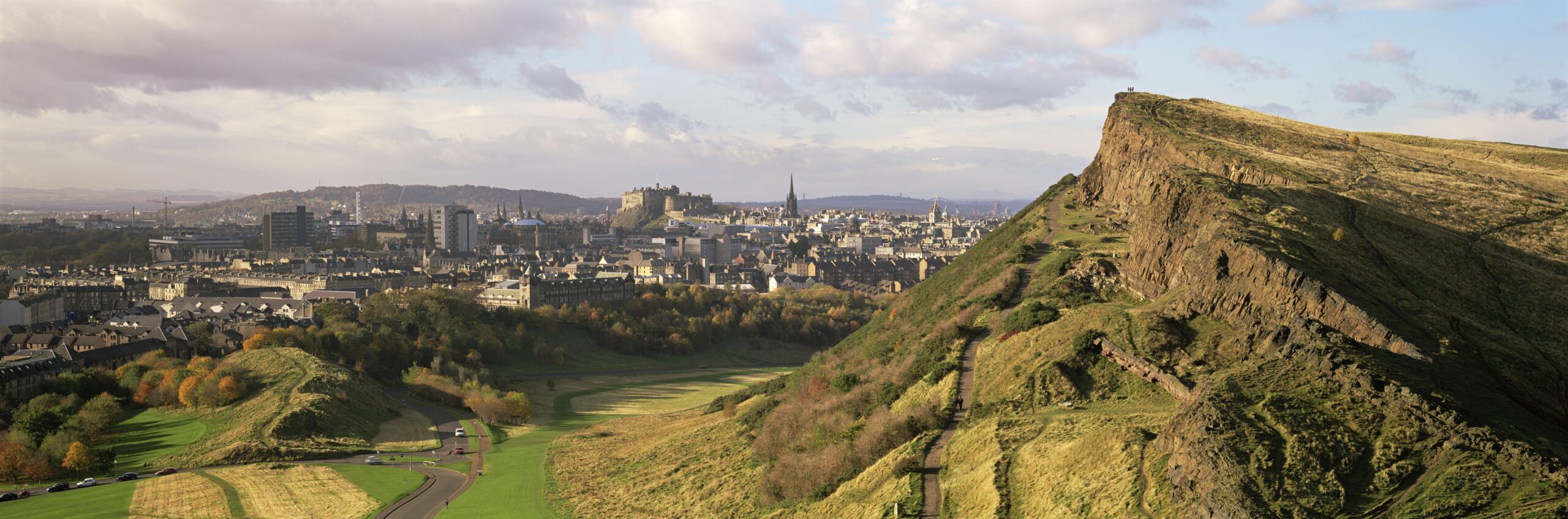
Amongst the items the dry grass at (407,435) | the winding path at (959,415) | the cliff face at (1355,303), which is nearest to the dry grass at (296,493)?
the dry grass at (407,435)

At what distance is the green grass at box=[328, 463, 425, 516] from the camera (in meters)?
45.0

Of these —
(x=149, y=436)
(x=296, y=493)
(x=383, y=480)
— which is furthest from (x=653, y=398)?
(x=296, y=493)

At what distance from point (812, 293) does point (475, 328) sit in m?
45.6

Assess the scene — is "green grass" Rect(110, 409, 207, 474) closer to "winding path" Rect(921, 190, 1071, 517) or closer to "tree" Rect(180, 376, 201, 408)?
"tree" Rect(180, 376, 201, 408)

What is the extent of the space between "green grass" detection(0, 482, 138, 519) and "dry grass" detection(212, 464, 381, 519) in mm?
3659

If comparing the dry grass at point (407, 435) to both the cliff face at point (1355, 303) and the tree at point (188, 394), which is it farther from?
the cliff face at point (1355, 303)

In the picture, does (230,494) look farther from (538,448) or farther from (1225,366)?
(1225,366)

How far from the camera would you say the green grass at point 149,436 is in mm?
53375

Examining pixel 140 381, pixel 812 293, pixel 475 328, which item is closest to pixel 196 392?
pixel 140 381

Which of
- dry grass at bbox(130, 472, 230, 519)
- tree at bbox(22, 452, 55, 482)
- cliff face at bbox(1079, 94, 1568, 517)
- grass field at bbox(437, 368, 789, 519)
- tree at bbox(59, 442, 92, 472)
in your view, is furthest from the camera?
tree at bbox(59, 442, 92, 472)

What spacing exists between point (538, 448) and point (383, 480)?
9.16 m

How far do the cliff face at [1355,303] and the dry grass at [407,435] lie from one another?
3210 centimetres

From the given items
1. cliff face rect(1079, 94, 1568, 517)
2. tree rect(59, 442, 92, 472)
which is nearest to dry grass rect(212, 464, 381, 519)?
tree rect(59, 442, 92, 472)

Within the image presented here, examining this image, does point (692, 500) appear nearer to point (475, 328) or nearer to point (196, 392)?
point (196, 392)
